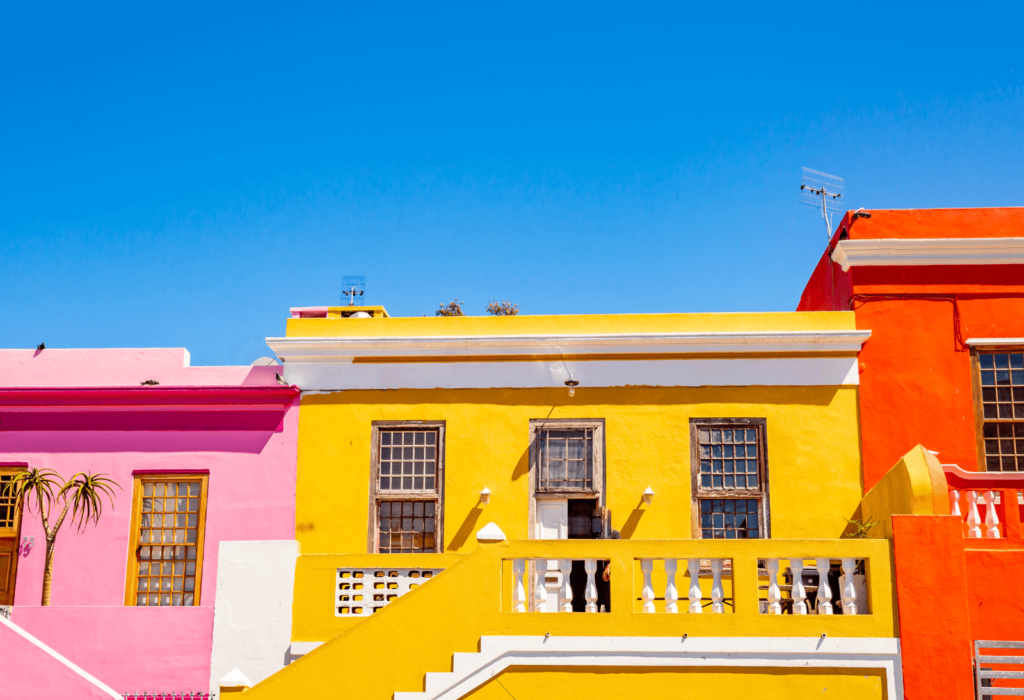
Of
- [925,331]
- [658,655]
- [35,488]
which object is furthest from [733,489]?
[35,488]

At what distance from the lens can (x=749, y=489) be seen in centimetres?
1387

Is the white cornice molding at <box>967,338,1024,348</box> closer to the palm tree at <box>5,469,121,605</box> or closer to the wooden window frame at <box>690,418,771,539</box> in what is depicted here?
the wooden window frame at <box>690,418,771,539</box>

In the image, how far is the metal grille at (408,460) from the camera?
46.5 ft

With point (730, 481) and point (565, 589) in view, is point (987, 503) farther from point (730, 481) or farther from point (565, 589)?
point (565, 589)

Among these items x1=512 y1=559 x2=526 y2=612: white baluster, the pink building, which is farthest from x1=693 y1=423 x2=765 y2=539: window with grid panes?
the pink building

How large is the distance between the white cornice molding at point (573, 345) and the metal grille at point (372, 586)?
3.57 meters

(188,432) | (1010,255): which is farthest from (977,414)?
(188,432)

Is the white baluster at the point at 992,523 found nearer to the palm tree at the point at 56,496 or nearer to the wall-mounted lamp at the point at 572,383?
the wall-mounted lamp at the point at 572,383

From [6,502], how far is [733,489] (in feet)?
33.4

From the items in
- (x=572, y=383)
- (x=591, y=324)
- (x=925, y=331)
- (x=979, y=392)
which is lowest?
(x=979, y=392)

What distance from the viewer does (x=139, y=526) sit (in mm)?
14328

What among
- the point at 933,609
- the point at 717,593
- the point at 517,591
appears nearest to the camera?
the point at 933,609

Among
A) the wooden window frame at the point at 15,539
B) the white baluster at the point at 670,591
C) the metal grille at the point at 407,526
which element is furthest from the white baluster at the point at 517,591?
the wooden window frame at the point at 15,539

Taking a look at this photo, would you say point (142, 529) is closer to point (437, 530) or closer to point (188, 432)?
point (188, 432)
